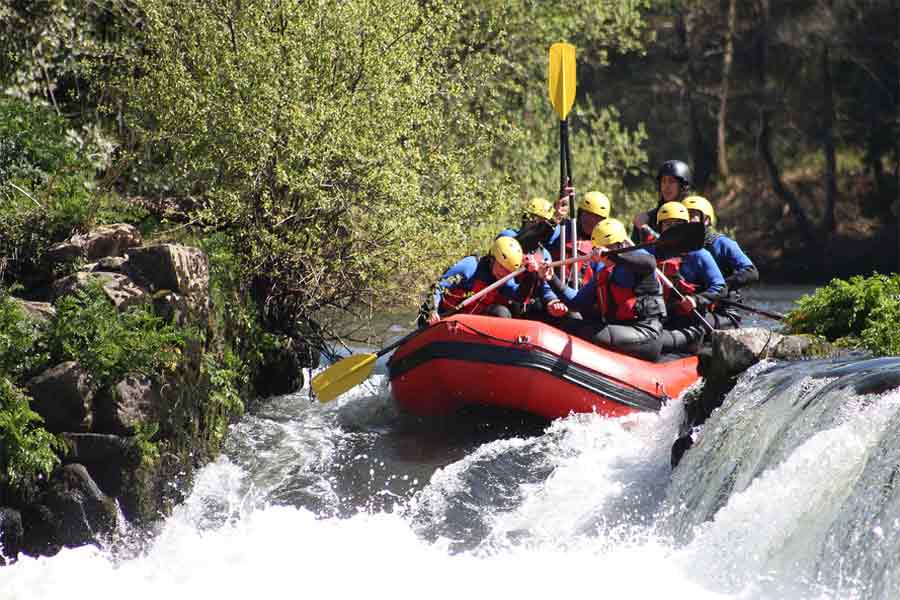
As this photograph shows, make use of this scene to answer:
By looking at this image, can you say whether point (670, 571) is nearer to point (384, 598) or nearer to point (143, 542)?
point (384, 598)

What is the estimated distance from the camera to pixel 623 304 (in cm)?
991

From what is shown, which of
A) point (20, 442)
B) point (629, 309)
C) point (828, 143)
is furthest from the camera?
point (828, 143)

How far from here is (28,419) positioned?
285 inches

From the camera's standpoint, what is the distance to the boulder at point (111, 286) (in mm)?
8055

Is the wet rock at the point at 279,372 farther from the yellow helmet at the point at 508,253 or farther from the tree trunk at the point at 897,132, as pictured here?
the tree trunk at the point at 897,132

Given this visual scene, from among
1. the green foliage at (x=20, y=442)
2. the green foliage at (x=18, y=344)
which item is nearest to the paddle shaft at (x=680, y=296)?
the green foliage at (x=18, y=344)

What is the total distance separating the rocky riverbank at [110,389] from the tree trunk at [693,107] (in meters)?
19.5

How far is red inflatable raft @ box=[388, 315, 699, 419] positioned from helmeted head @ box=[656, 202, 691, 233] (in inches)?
53.5

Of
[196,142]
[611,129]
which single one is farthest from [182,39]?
[611,129]

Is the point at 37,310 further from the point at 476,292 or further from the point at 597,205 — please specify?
the point at 597,205

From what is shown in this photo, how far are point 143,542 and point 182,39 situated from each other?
4583 mm

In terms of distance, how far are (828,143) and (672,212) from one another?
17.6 metres

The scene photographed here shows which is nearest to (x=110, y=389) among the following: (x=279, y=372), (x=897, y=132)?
(x=279, y=372)

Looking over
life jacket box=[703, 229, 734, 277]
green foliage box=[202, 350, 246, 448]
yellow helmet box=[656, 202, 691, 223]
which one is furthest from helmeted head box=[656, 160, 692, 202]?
green foliage box=[202, 350, 246, 448]
